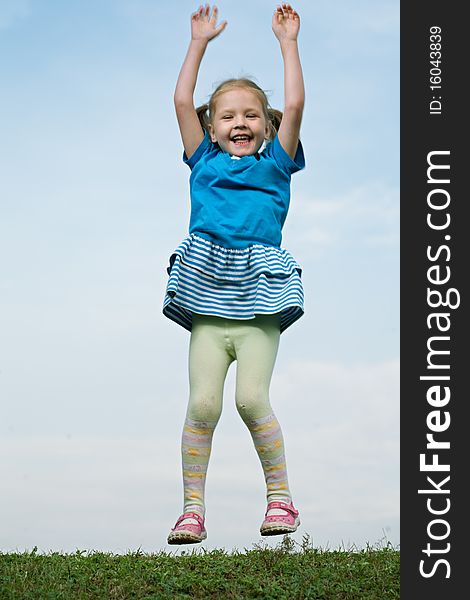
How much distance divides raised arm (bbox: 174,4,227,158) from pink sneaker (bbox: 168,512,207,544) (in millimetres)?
2012

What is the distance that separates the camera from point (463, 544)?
16.9 ft

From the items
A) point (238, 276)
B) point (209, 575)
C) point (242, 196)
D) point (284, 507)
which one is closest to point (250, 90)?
point (242, 196)

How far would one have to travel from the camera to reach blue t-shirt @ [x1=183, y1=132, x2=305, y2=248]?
202 inches

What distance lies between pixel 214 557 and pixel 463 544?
3.51 m

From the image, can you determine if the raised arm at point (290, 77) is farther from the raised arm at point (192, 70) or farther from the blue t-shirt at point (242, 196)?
the raised arm at point (192, 70)

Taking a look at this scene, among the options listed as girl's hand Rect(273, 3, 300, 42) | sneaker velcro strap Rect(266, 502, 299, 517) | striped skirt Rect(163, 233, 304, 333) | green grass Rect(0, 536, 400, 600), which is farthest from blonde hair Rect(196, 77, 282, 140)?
green grass Rect(0, 536, 400, 600)

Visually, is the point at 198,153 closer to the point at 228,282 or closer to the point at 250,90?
the point at 250,90

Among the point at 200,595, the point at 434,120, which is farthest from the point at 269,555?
the point at 434,120

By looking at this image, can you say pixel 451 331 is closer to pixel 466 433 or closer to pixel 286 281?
pixel 466 433

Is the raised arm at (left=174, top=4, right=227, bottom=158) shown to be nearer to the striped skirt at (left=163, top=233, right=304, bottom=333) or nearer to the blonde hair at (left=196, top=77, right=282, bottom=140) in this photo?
the blonde hair at (left=196, top=77, right=282, bottom=140)

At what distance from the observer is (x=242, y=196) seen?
5168 mm

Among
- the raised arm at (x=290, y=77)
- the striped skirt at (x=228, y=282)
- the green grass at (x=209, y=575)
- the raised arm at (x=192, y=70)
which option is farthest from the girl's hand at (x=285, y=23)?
the green grass at (x=209, y=575)

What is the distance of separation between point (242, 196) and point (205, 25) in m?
0.97

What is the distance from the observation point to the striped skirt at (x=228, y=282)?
5.03 m
